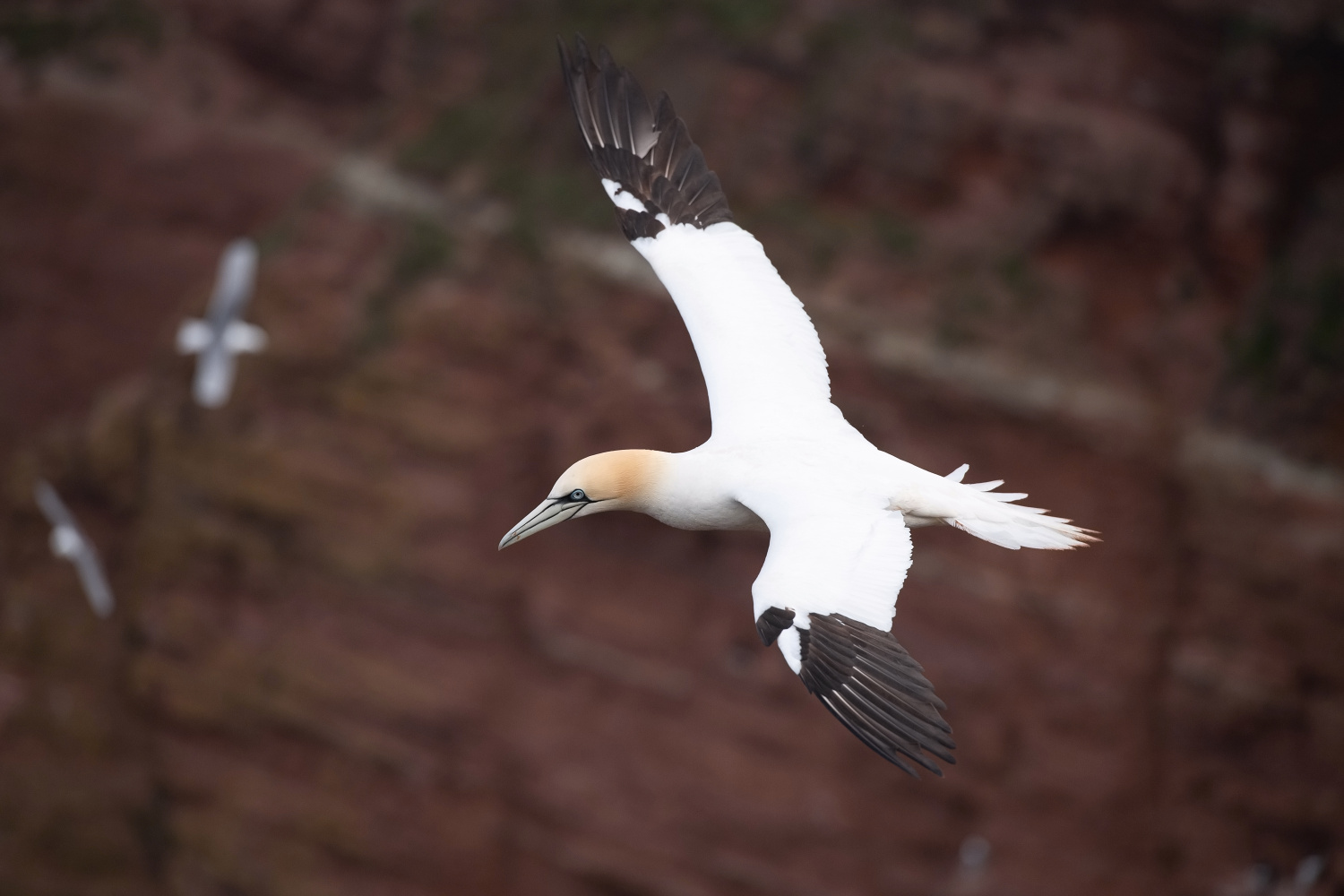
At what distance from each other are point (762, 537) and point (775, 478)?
7.23 metres

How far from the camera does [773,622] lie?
489 cm

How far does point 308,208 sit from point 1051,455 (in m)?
7.20

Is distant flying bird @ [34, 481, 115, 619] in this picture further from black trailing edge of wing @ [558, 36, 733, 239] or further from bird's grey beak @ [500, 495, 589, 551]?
bird's grey beak @ [500, 495, 589, 551]

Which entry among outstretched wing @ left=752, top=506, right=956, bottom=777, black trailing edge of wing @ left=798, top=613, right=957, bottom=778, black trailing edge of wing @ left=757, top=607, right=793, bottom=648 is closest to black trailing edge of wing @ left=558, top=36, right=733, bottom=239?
outstretched wing @ left=752, top=506, right=956, bottom=777

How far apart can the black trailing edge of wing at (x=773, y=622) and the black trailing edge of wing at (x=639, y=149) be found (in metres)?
2.40

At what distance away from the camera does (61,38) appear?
56.7 ft

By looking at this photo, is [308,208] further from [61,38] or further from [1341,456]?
[1341,456]

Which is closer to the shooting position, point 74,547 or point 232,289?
point 232,289

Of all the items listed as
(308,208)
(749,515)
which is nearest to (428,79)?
(308,208)

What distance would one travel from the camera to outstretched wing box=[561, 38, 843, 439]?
6.11 metres

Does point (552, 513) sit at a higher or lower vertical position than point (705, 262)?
lower

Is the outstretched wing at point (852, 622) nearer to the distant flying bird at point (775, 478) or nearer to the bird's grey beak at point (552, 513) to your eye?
the distant flying bird at point (775, 478)

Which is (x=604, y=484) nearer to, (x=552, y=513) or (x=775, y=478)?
(x=552, y=513)

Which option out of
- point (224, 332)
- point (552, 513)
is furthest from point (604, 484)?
point (224, 332)
